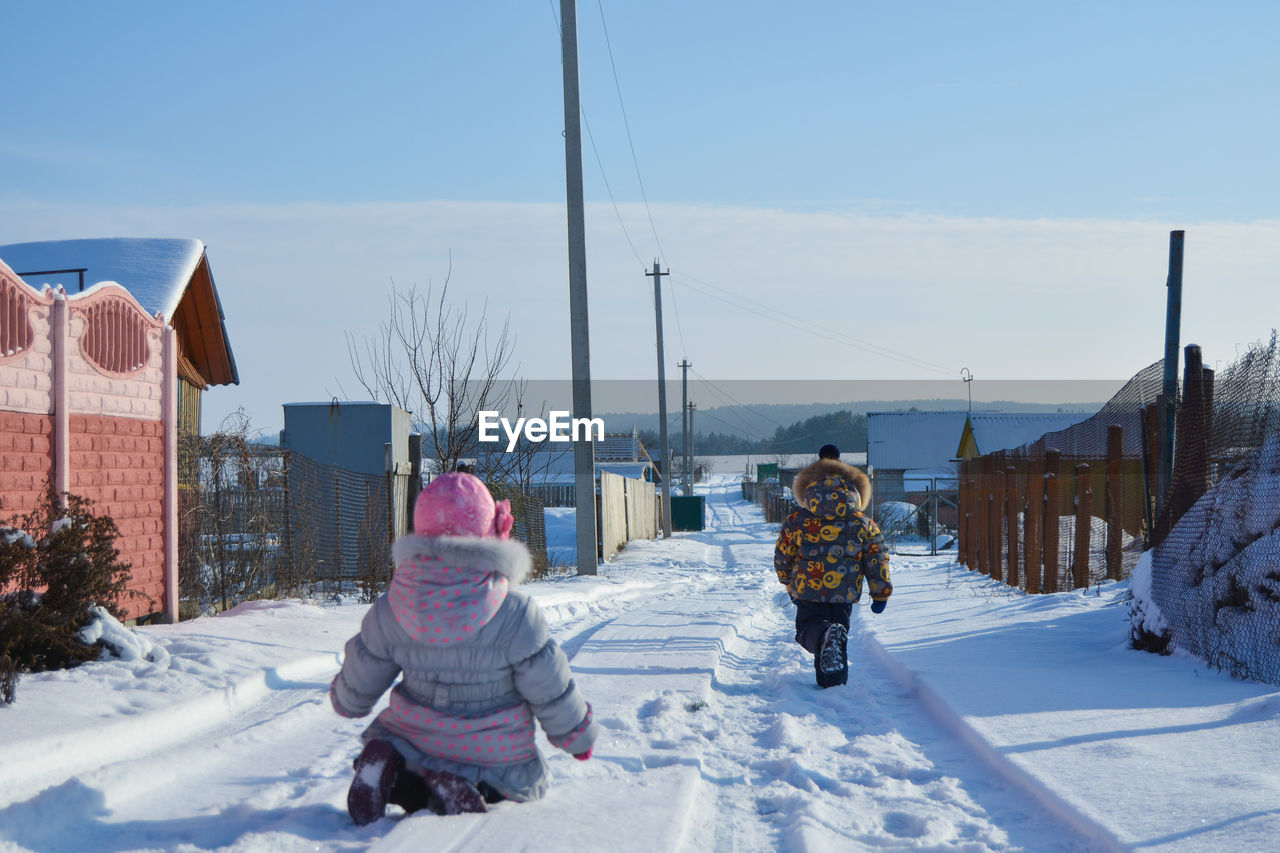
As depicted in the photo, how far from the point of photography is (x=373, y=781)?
12.1ft

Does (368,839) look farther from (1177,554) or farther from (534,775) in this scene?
(1177,554)

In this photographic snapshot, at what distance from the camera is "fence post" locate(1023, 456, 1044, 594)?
42.7 ft

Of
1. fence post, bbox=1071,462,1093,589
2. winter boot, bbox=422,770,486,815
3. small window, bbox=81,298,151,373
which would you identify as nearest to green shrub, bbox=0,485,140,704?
small window, bbox=81,298,151,373

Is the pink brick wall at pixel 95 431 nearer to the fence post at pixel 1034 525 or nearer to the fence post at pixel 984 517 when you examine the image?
the fence post at pixel 1034 525

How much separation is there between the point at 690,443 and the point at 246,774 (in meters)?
66.6

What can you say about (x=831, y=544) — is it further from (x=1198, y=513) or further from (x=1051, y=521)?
(x=1051, y=521)

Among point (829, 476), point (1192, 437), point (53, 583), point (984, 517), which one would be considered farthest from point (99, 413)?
point (984, 517)

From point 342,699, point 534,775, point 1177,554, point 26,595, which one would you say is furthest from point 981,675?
point 26,595

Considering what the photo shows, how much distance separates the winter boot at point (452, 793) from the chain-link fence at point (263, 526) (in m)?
7.65

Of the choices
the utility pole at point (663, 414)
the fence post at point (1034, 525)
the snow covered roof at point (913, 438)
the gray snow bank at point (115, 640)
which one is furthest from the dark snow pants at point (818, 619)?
the snow covered roof at point (913, 438)

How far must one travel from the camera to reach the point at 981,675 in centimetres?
681

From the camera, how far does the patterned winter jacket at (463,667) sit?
3.67 metres

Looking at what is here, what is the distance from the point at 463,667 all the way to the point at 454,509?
1.76ft

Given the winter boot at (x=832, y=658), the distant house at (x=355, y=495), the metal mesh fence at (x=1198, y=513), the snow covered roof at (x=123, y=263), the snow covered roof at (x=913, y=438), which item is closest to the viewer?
the metal mesh fence at (x=1198, y=513)
